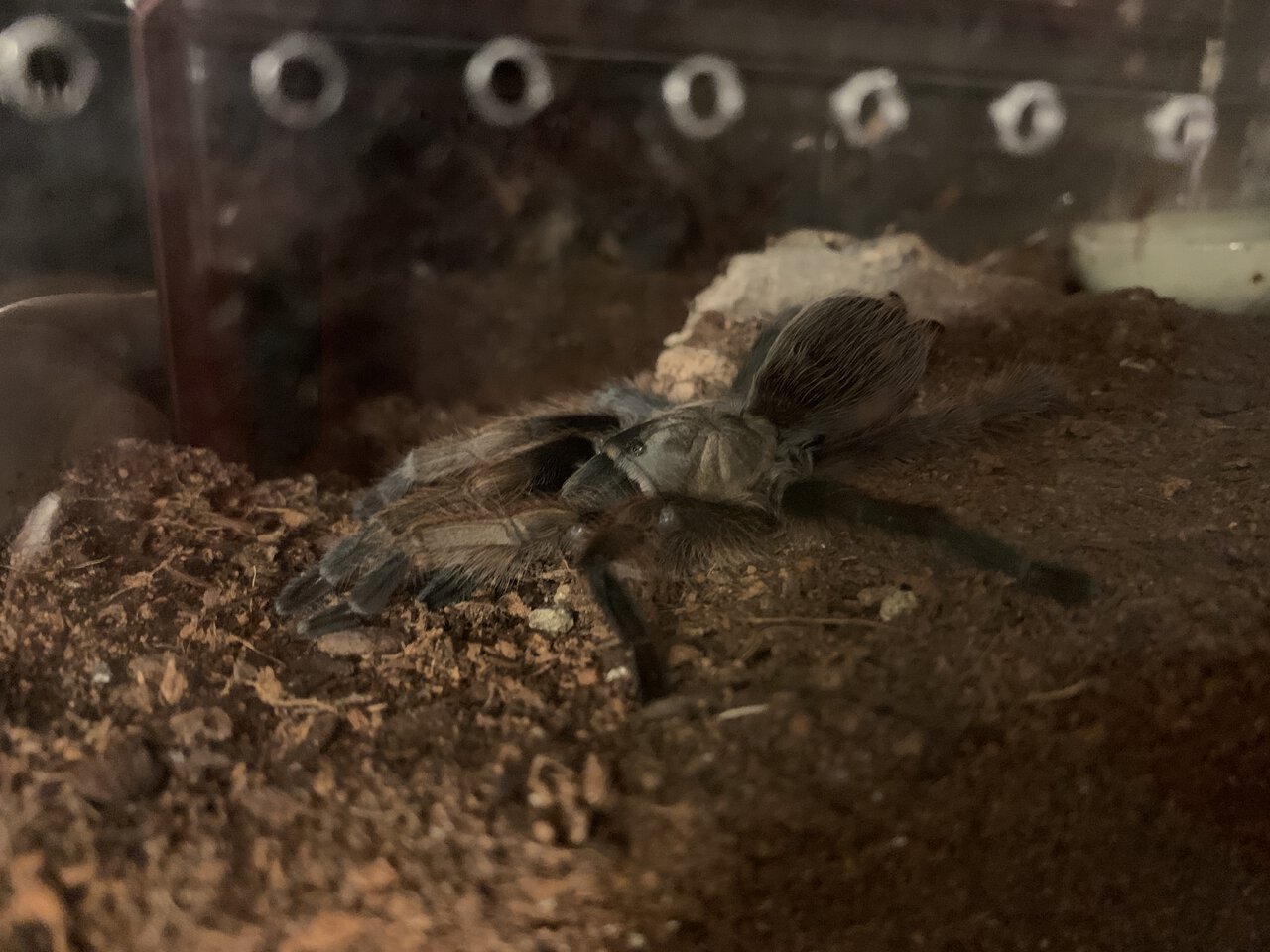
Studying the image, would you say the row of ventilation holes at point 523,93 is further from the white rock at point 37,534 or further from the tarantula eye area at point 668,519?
the tarantula eye area at point 668,519

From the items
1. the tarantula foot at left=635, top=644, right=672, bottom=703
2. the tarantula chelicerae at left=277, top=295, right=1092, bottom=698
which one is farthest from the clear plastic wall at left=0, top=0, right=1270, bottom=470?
the tarantula foot at left=635, top=644, right=672, bottom=703

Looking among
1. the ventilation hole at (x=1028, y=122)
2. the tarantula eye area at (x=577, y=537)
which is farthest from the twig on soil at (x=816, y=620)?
the ventilation hole at (x=1028, y=122)

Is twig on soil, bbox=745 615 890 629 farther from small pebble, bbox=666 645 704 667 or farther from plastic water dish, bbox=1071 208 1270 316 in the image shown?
plastic water dish, bbox=1071 208 1270 316

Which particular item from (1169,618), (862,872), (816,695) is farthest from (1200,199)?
(862,872)

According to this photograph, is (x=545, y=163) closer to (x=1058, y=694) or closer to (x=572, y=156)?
(x=572, y=156)

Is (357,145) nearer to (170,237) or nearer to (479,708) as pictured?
(170,237)
